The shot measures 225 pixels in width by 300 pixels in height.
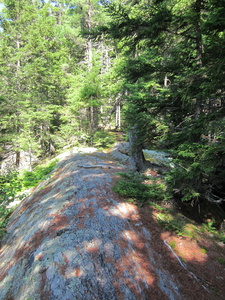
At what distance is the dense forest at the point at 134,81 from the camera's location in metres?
3.96

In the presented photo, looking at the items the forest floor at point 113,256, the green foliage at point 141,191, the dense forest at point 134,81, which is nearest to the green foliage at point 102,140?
the dense forest at point 134,81

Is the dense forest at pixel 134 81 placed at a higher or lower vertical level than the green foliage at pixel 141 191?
higher

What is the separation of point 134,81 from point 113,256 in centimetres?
507

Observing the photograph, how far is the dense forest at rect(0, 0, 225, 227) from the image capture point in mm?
3961

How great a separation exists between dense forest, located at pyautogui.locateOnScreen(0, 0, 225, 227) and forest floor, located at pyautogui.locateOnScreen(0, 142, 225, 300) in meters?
1.20

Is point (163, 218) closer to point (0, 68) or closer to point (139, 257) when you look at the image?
point (139, 257)

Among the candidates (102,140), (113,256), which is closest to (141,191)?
(113,256)

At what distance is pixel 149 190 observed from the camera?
5098 millimetres

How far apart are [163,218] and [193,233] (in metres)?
0.74

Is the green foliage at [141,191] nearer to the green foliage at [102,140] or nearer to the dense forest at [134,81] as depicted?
the dense forest at [134,81]

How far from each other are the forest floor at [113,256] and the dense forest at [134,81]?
3.94 ft

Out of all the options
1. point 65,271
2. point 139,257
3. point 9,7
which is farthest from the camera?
point 9,7

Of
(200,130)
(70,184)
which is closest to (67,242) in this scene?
(70,184)

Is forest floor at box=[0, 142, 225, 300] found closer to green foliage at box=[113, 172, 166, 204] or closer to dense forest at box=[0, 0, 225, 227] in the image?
green foliage at box=[113, 172, 166, 204]
